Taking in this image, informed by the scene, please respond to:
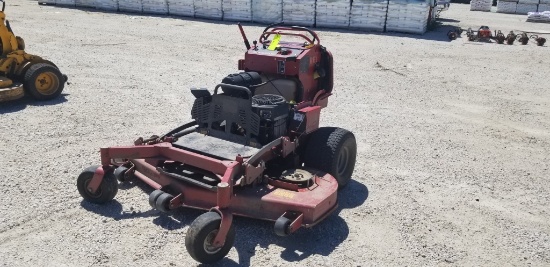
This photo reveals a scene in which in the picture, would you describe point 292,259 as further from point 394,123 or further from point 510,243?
point 394,123

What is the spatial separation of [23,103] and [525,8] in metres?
28.1

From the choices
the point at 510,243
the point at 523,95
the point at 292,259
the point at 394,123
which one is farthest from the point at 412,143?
the point at 523,95

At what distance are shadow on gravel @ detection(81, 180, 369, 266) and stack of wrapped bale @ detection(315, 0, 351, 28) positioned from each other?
1522 centimetres

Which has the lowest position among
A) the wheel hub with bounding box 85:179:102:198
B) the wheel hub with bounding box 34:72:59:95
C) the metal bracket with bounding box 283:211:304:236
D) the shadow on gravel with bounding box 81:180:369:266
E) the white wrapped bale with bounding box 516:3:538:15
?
the shadow on gravel with bounding box 81:180:369:266

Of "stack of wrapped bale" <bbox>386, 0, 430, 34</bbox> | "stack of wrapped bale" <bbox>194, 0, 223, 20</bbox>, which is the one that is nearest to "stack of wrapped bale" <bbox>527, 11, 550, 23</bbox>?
"stack of wrapped bale" <bbox>386, 0, 430, 34</bbox>

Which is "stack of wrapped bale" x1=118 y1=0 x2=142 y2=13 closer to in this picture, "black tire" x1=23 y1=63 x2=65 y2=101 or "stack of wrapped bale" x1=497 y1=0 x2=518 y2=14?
"black tire" x1=23 y1=63 x2=65 y2=101

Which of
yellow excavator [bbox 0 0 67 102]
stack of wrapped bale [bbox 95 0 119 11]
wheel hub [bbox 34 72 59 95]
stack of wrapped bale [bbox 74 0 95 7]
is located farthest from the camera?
stack of wrapped bale [bbox 74 0 95 7]

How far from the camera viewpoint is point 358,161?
6.90m

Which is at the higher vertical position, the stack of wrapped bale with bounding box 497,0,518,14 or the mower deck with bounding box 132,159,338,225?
the stack of wrapped bale with bounding box 497,0,518,14

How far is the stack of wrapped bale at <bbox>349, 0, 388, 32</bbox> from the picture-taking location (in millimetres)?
19219

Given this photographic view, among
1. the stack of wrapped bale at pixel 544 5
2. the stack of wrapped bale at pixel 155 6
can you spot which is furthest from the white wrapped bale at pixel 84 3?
the stack of wrapped bale at pixel 544 5

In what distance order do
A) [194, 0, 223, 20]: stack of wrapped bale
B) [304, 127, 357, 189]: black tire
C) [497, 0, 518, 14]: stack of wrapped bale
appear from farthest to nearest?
[497, 0, 518, 14]: stack of wrapped bale < [194, 0, 223, 20]: stack of wrapped bale < [304, 127, 357, 189]: black tire

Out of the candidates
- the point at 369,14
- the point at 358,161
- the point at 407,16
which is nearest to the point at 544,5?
the point at 407,16

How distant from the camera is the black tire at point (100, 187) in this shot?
522 centimetres
